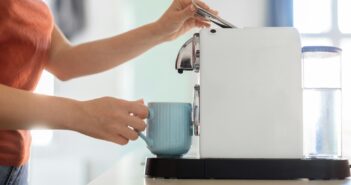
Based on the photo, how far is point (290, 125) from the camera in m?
0.93

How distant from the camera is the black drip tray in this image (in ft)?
2.89

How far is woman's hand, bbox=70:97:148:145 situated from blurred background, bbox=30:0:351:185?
1413 millimetres

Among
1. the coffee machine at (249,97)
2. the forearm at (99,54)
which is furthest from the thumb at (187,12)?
the coffee machine at (249,97)

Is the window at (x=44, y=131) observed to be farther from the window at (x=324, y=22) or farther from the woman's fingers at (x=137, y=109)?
the woman's fingers at (x=137, y=109)

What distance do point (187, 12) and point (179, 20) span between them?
4 cm

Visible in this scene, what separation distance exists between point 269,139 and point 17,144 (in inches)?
19.9

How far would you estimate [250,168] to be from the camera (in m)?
0.88

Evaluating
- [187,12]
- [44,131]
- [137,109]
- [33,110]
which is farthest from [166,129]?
[44,131]

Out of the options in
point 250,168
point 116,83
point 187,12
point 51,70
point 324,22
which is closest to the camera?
point 250,168

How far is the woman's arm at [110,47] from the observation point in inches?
49.1

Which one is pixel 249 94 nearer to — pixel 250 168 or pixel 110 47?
pixel 250 168

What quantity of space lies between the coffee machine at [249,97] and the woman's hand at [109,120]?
0.11 m

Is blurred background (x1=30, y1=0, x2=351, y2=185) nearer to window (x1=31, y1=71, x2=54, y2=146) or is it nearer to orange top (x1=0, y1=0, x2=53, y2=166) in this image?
window (x1=31, y1=71, x2=54, y2=146)

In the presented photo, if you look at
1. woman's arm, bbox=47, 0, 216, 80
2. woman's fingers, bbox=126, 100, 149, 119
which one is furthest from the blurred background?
woman's fingers, bbox=126, 100, 149, 119
